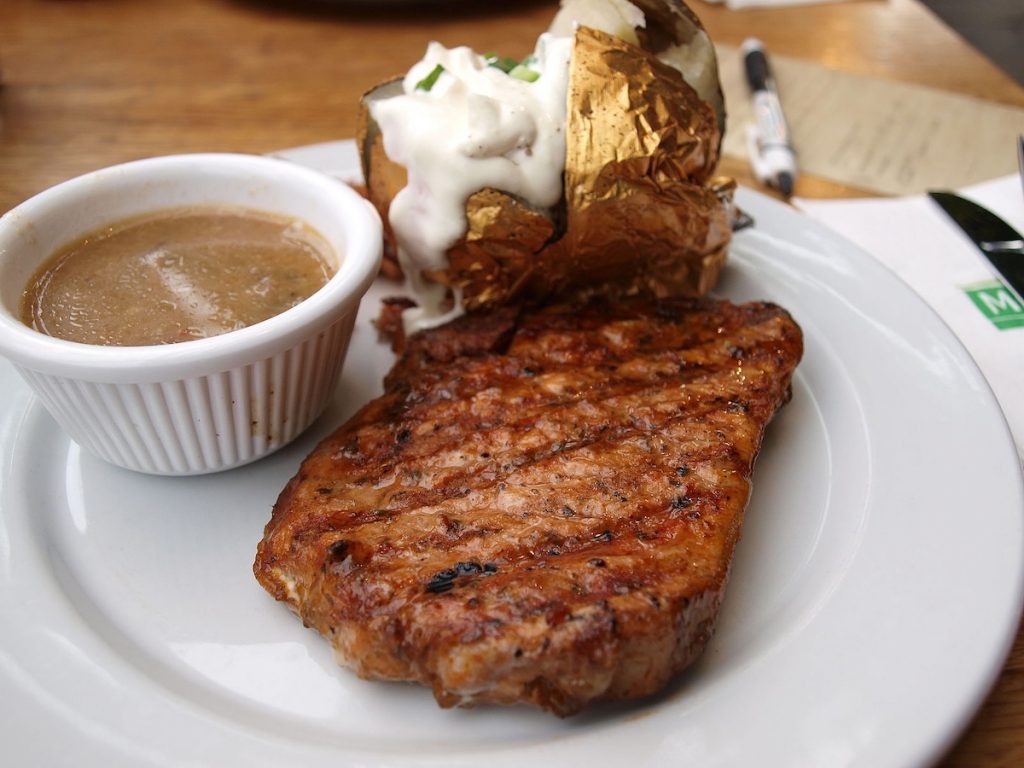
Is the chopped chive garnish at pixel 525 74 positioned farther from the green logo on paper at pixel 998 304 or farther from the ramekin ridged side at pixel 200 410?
the green logo on paper at pixel 998 304

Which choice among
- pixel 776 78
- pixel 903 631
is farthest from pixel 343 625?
pixel 776 78

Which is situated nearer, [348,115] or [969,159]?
[969,159]

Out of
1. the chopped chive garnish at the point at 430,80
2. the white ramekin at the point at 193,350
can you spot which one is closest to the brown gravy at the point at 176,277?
the white ramekin at the point at 193,350

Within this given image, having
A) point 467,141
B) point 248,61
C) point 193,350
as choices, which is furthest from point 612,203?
point 248,61

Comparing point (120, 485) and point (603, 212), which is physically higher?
point (603, 212)

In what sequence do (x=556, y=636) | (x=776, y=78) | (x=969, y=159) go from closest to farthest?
(x=556, y=636) → (x=969, y=159) → (x=776, y=78)

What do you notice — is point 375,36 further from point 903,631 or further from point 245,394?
point 903,631

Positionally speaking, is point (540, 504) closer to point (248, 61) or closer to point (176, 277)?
point (176, 277)
